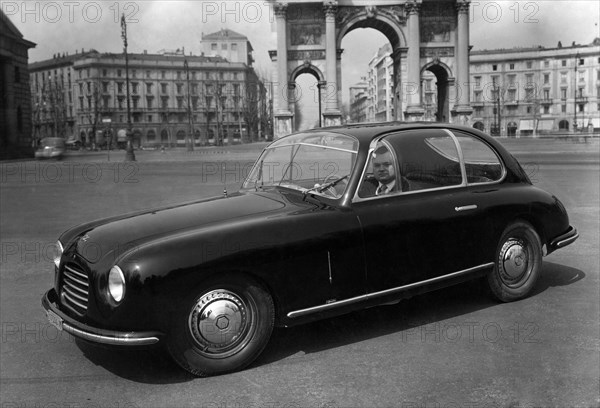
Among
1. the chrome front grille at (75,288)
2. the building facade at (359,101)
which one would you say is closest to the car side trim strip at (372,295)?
the chrome front grille at (75,288)

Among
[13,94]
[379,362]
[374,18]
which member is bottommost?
[379,362]

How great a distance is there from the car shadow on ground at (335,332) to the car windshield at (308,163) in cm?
105

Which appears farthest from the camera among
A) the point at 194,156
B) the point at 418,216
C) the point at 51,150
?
the point at 51,150

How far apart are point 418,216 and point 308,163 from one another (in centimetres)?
145

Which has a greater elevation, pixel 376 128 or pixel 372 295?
pixel 376 128

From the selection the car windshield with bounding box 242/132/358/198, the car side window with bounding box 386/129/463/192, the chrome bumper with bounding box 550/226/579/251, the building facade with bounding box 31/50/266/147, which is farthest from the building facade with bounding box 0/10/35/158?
the chrome bumper with bounding box 550/226/579/251

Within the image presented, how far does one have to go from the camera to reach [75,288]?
152 inches

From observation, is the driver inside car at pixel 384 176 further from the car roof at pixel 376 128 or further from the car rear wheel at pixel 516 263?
the car rear wheel at pixel 516 263

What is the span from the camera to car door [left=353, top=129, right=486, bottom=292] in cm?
424

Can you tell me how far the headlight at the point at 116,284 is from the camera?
3.49 meters

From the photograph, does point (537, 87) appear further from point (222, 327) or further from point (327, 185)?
point (222, 327)

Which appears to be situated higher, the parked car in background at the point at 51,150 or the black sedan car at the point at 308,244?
the parked car in background at the point at 51,150

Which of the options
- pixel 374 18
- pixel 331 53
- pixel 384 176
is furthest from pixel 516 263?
pixel 374 18

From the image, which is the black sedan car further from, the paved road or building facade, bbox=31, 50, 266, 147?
building facade, bbox=31, 50, 266, 147
